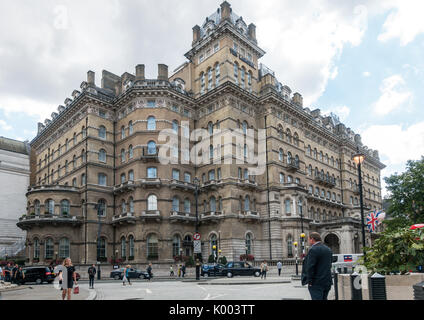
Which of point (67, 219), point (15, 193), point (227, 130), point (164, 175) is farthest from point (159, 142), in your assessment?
point (15, 193)

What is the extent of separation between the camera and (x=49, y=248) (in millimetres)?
44375

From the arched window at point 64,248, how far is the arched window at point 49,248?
3.10ft

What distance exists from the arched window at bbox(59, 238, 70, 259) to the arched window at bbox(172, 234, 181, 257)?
12046 mm

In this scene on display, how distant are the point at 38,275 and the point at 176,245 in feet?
54.1

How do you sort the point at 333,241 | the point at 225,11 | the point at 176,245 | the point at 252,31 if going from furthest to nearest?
the point at 333,241 → the point at 252,31 → the point at 225,11 → the point at 176,245

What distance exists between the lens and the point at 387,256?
10609 mm

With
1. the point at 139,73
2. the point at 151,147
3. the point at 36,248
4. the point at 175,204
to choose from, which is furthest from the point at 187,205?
the point at 36,248

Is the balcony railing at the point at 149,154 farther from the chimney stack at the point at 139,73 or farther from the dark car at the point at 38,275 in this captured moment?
the dark car at the point at 38,275

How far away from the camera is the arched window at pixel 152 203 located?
44.2m

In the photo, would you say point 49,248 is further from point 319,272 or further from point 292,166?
point 319,272

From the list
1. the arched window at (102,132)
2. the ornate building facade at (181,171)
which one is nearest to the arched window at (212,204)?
the ornate building facade at (181,171)

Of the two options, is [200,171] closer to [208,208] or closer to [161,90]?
[208,208]

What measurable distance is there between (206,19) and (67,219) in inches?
1277
